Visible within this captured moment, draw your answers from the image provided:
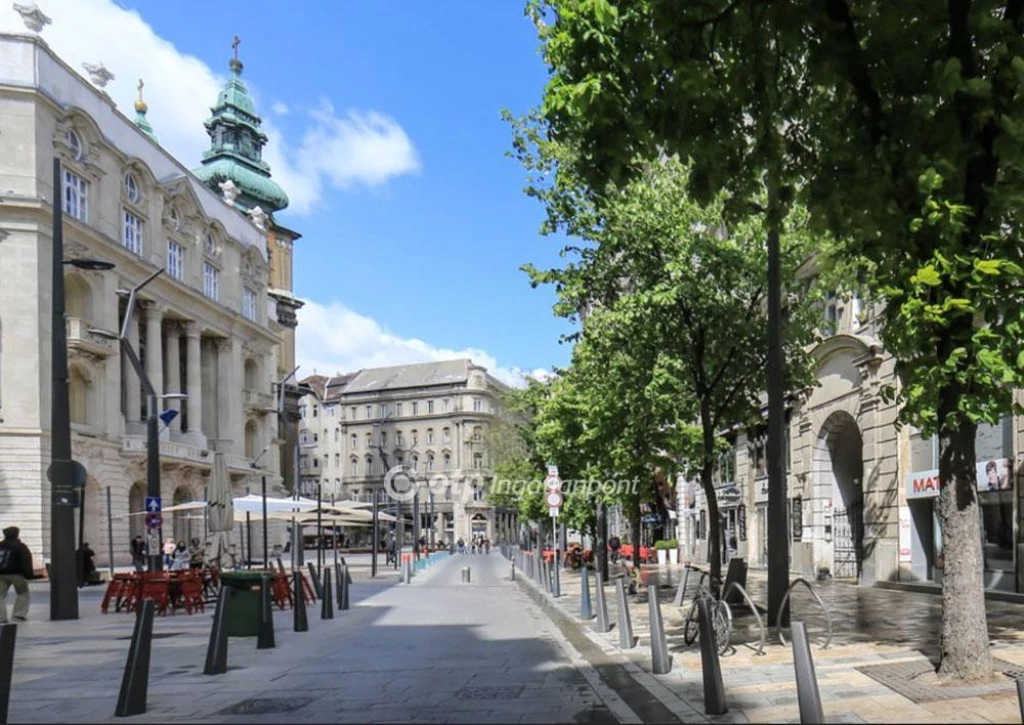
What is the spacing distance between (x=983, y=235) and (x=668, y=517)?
136 feet

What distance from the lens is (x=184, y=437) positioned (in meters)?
57.7

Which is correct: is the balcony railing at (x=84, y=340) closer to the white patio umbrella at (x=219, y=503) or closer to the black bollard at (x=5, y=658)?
the white patio umbrella at (x=219, y=503)

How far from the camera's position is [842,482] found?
27359 millimetres

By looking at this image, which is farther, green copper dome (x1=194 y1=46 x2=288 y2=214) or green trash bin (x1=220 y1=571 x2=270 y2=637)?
green copper dome (x1=194 y1=46 x2=288 y2=214)

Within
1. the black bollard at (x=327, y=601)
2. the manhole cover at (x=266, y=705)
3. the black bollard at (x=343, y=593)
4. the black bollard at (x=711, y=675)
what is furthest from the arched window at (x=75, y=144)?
the black bollard at (x=711, y=675)

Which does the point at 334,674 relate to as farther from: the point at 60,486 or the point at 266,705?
the point at 60,486

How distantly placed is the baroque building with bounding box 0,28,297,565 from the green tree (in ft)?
86.8

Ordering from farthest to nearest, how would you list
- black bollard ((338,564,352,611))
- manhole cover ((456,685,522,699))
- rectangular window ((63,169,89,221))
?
→ 1. rectangular window ((63,169,89,221))
2. black bollard ((338,564,352,611))
3. manhole cover ((456,685,522,699))

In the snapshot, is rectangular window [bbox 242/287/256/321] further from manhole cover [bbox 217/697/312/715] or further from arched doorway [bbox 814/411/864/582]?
manhole cover [bbox 217/697/312/715]

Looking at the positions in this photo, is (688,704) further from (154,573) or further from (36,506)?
(36,506)

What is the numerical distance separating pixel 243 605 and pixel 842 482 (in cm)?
1905

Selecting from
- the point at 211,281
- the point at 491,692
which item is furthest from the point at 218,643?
the point at 211,281

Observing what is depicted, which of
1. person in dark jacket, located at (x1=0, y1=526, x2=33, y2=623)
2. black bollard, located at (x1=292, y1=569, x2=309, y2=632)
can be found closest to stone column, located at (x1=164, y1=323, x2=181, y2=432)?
→ person in dark jacket, located at (x1=0, y1=526, x2=33, y2=623)

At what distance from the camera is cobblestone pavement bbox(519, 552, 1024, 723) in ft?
23.9
